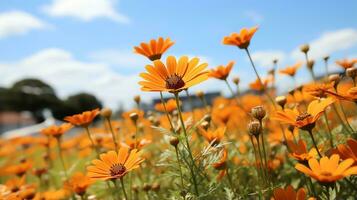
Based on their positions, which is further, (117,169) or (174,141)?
(174,141)

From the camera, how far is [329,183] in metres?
1.26

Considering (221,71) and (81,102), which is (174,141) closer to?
(221,71)

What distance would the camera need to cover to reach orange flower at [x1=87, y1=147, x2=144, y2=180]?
1506 millimetres

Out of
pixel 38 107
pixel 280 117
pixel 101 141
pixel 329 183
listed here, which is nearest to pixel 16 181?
pixel 101 141

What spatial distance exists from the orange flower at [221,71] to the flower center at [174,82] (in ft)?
2.35

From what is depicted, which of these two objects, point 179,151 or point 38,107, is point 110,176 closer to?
point 179,151

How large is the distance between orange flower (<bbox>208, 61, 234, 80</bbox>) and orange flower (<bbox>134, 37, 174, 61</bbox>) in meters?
0.52

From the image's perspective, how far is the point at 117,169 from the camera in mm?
1550

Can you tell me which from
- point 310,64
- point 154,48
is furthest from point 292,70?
point 154,48

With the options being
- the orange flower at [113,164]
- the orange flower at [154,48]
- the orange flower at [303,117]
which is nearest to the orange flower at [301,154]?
the orange flower at [303,117]

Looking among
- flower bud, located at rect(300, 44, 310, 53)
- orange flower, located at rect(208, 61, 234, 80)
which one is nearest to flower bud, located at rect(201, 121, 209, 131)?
orange flower, located at rect(208, 61, 234, 80)

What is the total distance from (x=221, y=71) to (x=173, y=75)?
74 centimetres

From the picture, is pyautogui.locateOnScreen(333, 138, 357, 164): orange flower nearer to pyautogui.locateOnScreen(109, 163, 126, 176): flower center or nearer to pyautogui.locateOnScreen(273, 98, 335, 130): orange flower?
pyautogui.locateOnScreen(273, 98, 335, 130): orange flower

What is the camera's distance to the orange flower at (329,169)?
120cm
